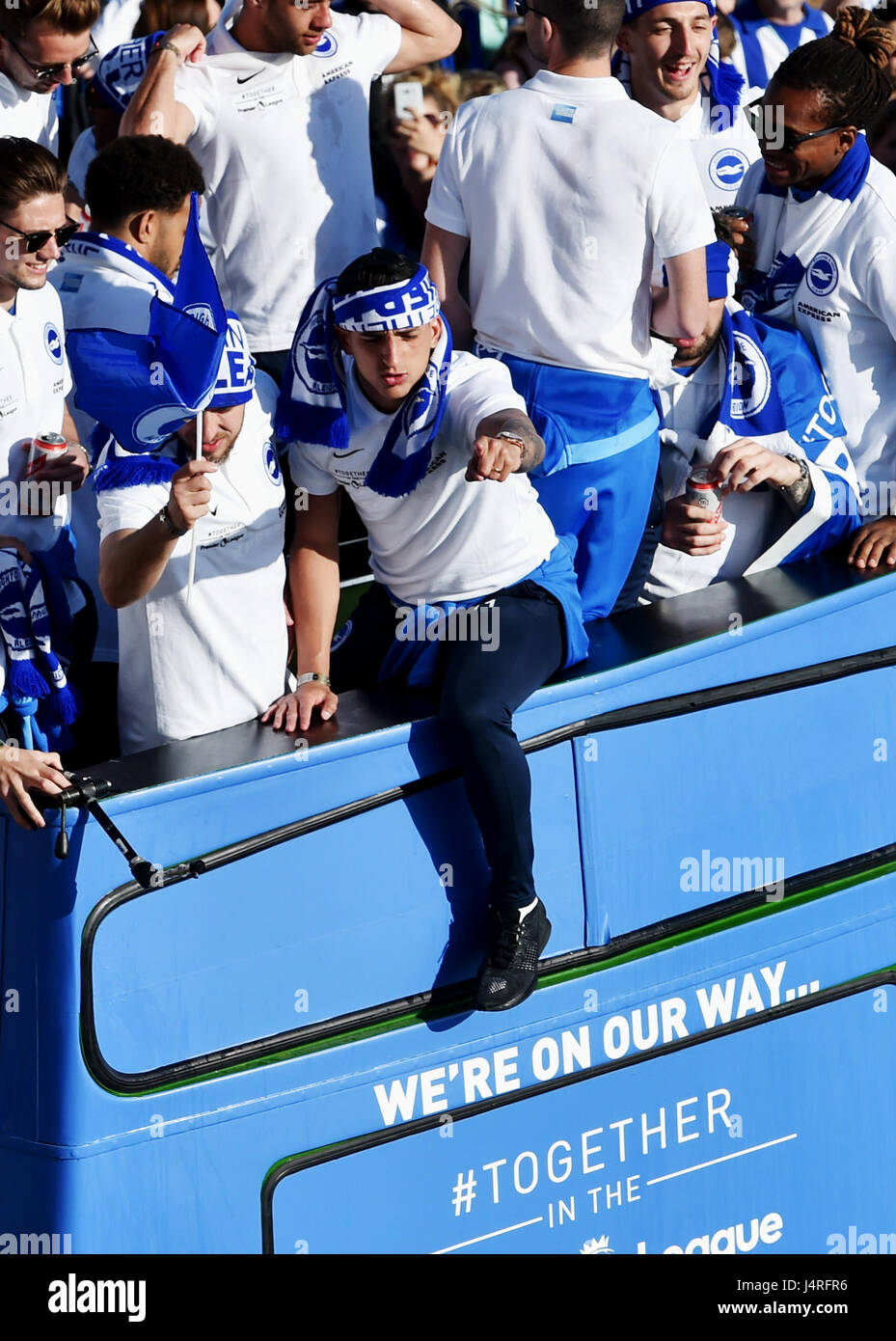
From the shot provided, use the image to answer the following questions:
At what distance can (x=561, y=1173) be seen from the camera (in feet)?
11.7

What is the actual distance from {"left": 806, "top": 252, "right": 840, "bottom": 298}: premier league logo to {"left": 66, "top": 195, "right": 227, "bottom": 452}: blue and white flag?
5.11 ft

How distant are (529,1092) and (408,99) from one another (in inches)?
119

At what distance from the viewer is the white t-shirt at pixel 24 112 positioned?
4.62 meters

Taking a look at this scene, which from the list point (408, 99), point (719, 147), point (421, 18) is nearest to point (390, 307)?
point (421, 18)

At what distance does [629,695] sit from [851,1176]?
4.19ft

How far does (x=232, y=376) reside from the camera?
3287mm

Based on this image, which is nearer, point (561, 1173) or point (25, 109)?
point (561, 1173)

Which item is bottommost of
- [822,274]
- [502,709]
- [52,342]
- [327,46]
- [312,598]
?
[502,709]

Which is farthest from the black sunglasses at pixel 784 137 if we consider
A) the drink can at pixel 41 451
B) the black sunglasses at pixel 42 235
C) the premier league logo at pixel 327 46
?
the drink can at pixel 41 451

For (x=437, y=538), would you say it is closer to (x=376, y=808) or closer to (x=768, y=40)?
(x=376, y=808)

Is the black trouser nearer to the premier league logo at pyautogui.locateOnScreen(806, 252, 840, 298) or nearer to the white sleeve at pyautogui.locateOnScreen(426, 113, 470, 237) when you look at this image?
the white sleeve at pyautogui.locateOnScreen(426, 113, 470, 237)

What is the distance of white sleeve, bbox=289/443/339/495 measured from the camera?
139 inches
